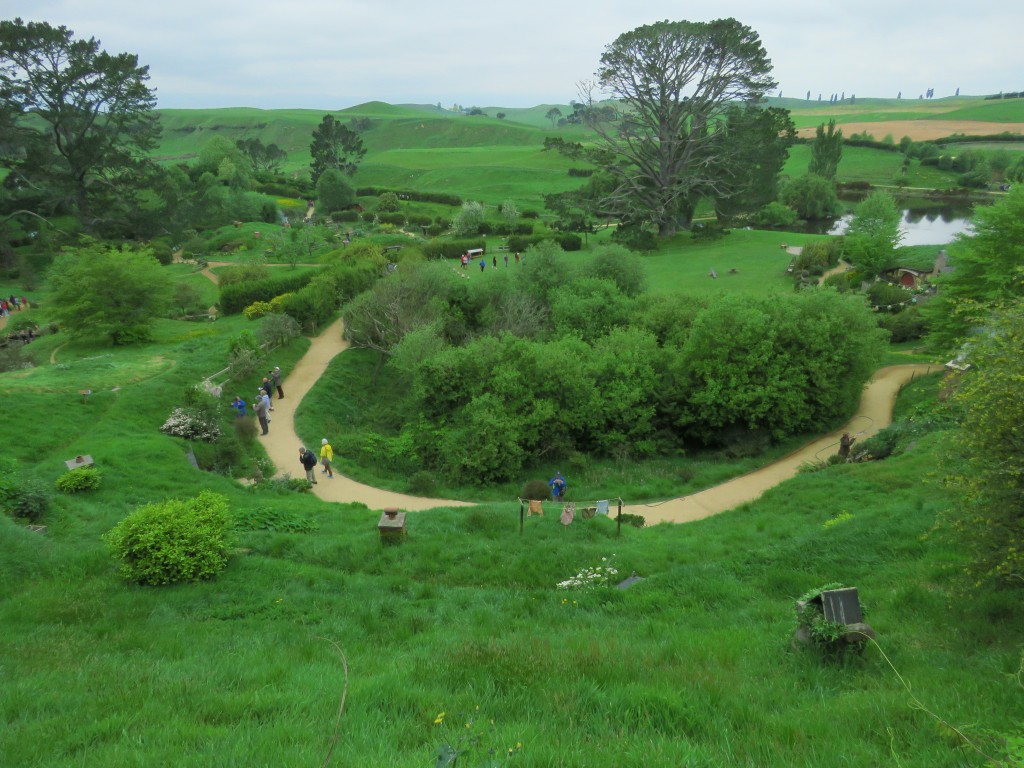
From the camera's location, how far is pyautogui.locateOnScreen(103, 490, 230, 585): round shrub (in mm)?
9156

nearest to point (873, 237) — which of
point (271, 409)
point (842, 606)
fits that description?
point (271, 409)

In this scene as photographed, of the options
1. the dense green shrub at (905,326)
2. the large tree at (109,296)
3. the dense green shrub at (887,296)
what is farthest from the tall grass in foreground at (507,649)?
the dense green shrub at (887,296)

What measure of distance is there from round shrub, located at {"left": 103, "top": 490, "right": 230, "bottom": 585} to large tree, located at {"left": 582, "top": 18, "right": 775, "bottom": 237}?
1547 inches

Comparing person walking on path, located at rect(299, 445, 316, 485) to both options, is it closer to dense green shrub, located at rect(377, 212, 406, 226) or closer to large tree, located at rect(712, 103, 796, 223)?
large tree, located at rect(712, 103, 796, 223)

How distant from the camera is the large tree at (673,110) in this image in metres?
39.9

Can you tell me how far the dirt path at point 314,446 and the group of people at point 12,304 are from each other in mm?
19496

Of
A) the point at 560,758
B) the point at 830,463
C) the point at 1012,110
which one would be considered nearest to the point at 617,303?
the point at 830,463

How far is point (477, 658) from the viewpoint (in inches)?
237

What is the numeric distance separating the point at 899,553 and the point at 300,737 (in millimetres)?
8993

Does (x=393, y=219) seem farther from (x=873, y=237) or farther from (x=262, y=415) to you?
(x=262, y=415)

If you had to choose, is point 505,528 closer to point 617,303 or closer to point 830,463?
point 830,463

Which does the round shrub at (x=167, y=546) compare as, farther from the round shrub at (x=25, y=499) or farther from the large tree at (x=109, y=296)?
the large tree at (x=109, y=296)

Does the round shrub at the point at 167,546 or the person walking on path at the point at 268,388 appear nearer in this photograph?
the round shrub at the point at 167,546

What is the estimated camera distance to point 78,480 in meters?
13.0
